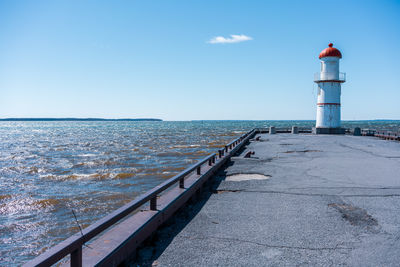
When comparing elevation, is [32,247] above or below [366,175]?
below

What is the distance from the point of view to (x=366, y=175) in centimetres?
1066

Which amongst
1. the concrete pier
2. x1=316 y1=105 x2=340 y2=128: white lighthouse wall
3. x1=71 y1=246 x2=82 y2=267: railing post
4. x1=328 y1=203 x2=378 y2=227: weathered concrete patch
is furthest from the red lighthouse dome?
x1=71 y1=246 x2=82 y2=267: railing post

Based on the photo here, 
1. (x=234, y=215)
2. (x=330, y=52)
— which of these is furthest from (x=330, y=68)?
(x=234, y=215)

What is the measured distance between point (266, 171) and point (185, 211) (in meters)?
5.67

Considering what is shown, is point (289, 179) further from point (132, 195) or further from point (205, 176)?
point (132, 195)

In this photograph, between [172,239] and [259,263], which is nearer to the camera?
[259,263]

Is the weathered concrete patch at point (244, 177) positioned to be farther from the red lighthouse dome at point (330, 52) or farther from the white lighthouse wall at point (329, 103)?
the red lighthouse dome at point (330, 52)

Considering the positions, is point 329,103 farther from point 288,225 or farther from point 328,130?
point 288,225

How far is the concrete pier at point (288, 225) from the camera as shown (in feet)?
14.5

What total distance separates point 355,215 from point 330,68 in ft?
104

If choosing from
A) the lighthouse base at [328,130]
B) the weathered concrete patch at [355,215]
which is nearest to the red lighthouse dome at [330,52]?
the lighthouse base at [328,130]

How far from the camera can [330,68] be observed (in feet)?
113

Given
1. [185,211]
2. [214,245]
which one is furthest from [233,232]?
[185,211]

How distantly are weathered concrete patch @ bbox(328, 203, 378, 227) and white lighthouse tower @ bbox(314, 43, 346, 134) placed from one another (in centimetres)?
3018
